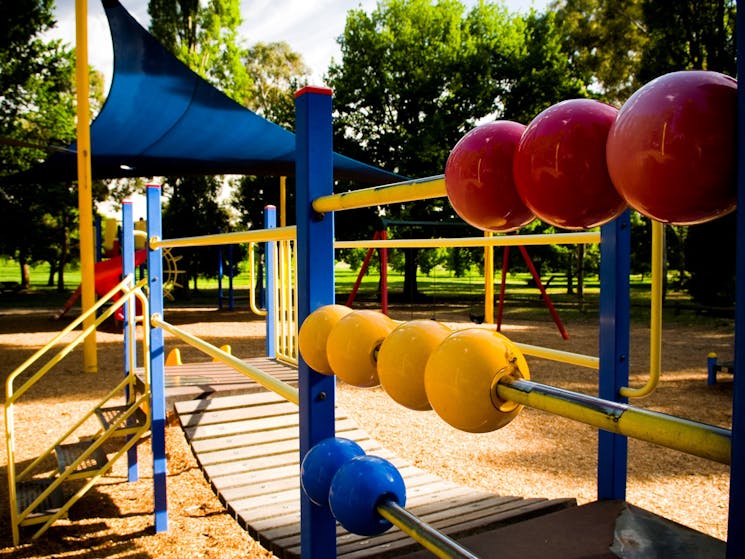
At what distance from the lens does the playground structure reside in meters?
0.51

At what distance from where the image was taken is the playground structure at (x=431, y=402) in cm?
51

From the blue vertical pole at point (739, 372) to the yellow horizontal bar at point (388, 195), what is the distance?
44 centimetres

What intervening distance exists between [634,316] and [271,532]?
12318mm

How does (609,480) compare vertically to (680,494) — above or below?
above

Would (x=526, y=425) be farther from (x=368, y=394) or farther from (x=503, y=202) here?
(x=503, y=202)

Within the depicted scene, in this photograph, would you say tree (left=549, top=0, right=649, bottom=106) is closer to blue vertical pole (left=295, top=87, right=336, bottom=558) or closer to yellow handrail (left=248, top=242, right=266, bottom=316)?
yellow handrail (left=248, top=242, right=266, bottom=316)

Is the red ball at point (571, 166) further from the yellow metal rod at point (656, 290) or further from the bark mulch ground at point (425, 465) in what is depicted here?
the bark mulch ground at point (425, 465)

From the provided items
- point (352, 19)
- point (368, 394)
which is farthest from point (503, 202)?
point (352, 19)

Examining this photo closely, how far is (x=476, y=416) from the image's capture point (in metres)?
0.73

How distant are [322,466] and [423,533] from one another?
0.28 meters

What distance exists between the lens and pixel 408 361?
885 mm

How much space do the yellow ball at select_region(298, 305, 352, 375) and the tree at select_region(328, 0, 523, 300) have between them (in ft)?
49.9

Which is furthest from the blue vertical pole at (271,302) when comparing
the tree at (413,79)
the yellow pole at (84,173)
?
the tree at (413,79)

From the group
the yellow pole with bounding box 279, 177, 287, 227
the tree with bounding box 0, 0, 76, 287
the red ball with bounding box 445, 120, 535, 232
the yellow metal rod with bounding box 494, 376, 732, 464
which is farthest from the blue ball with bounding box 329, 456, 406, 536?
the tree with bounding box 0, 0, 76, 287
